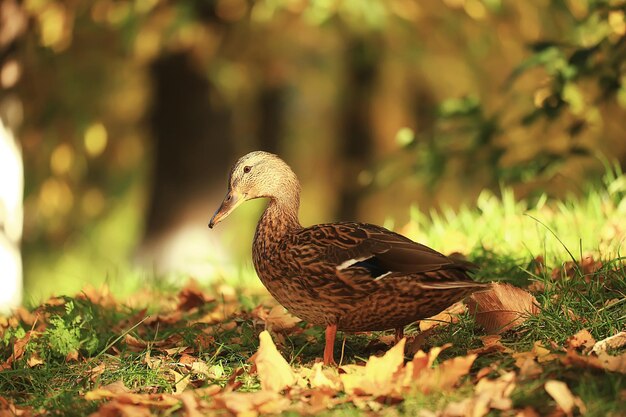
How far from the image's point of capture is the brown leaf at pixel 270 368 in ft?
12.1

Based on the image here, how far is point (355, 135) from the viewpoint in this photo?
15.1 metres

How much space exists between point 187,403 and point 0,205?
5.33 metres

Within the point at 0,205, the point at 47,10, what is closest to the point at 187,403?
the point at 0,205

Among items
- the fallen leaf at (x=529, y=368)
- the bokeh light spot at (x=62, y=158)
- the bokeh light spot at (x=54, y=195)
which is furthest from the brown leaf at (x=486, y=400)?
the bokeh light spot at (x=54, y=195)

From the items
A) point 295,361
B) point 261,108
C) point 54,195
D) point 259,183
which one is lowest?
point 54,195

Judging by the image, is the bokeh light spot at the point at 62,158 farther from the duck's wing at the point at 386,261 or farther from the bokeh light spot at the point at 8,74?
the duck's wing at the point at 386,261

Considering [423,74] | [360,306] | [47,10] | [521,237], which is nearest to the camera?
[360,306]

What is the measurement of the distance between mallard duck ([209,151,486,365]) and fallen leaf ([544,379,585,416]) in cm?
80

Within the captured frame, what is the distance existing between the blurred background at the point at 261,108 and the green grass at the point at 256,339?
1450 millimetres

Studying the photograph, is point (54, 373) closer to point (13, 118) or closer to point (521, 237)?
point (521, 237)

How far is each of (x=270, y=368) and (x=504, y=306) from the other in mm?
1154

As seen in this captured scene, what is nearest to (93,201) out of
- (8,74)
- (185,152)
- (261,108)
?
(261,108)

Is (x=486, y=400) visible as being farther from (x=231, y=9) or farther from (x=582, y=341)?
(x=231, y=9)

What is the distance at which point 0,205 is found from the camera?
26.9 feet
